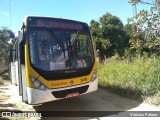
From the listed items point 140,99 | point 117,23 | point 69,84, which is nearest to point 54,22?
point 69,84

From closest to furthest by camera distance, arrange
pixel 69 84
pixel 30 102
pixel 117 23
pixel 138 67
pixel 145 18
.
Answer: pixel 30 102 → pixel 69 84 → pixel 145 18 → pixel 138 67 → pixel 117 23

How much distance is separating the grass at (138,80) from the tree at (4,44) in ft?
82.9

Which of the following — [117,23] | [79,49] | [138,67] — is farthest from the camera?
[117,23]

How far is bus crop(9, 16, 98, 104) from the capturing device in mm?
6116

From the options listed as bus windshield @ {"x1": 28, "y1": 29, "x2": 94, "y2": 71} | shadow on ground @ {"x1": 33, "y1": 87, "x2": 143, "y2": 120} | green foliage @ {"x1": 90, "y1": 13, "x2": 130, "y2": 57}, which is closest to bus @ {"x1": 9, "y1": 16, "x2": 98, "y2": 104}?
bus windshield @ {"x1": 28, "y1": 29, "x2": 94, "y2": 71}

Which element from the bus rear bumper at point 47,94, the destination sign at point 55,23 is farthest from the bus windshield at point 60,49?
the bus rear bumper at point 47,94

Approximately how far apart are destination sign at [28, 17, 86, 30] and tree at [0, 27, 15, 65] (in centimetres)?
2736

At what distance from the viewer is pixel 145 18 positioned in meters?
8.06

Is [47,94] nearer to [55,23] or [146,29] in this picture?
[55,23]

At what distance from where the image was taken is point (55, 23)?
22.5 ft

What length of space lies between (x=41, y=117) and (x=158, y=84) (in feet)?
12.5

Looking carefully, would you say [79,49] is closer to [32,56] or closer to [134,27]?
[32,56]

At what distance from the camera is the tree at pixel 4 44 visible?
108 ft

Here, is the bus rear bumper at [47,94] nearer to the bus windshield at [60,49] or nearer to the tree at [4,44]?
the bus windshield at [60,49]
